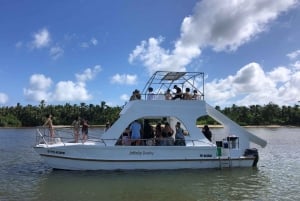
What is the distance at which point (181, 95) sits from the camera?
1897 centimetres

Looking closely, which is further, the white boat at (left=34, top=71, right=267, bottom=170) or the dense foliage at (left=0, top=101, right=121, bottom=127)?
the dense foliage at (left=0, top=101, right=121, bottom=127)

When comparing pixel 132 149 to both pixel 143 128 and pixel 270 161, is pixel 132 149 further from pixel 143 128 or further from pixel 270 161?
pixel 270 161

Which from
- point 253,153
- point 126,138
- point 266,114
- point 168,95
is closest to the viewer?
point 126,138

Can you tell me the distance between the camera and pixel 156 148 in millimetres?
17516

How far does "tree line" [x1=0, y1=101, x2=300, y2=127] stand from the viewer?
106938 mm

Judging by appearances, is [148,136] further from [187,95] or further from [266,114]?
[266,114]

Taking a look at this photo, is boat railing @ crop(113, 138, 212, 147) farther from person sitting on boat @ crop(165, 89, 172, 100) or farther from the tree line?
the tree line

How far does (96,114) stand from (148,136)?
3545 inches

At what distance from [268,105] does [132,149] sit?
11269cm

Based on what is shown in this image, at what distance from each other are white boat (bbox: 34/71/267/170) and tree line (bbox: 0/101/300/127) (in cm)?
8366

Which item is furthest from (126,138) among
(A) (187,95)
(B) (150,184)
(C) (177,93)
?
(A) (187,95)

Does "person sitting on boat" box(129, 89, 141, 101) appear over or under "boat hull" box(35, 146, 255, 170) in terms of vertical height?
over

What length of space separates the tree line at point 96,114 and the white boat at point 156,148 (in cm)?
8366

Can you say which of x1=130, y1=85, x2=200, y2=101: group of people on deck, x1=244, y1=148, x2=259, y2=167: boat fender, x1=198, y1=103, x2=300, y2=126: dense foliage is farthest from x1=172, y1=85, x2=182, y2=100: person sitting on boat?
x1=198, y1=103, x2=300, y2=126: dense foliage
